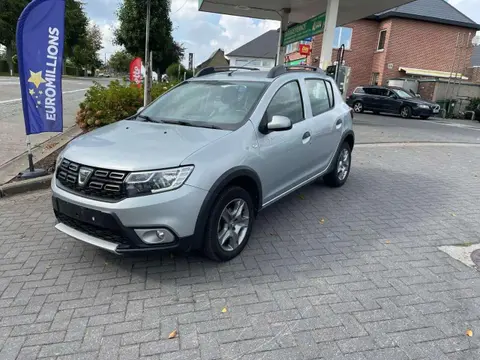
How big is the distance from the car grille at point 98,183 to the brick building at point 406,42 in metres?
23.4

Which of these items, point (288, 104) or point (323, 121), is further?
point (323, 121)

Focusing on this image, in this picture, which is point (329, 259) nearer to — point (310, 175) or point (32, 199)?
point (310, 175)

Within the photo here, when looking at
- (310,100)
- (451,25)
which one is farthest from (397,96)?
(310,100)

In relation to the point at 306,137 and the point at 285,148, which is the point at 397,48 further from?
the point at 285,148

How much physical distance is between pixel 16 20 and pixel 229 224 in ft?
166

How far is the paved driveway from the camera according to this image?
2.37 meters

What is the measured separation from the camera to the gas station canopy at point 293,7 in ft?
40.0

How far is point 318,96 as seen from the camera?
4.83 metres

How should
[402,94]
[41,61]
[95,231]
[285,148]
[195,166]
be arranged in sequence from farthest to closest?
1. [402,94]
2. [41,61]
3. [285,148]
4. [95,231]
5. [195,166]

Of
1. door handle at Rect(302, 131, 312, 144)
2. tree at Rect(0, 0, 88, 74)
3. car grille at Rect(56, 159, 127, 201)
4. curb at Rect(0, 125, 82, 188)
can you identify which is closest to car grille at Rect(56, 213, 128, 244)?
car grille at Rect(56, 159, 127, 201)

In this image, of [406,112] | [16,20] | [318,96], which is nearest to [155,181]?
[318,96]

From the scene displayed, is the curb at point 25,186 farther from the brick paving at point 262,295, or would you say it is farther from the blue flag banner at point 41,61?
the blue flag banner at point 41,61

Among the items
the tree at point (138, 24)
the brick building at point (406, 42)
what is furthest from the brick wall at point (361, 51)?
the tree at point (138, 24)

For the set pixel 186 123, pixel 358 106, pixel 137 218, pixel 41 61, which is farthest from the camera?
pixel 358 106
